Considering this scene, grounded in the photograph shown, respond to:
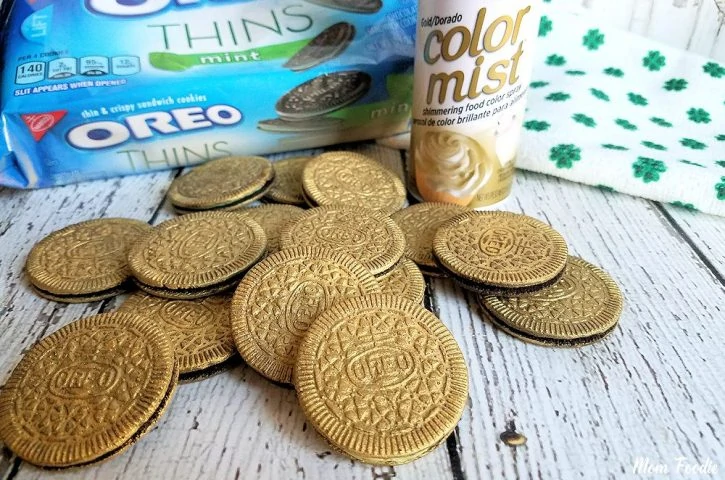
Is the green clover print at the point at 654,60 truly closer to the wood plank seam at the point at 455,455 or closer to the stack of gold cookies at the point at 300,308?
the stack of gold cookies at the point at 300,308

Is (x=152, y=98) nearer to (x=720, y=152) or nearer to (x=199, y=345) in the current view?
(x=199, y=345)

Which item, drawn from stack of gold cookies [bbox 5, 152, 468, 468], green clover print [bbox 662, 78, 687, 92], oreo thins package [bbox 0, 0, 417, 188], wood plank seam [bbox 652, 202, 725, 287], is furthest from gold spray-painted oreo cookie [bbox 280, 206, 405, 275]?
green clover print [bbox 662, 78, 687, 92]

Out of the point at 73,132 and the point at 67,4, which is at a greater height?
the point at 67,4

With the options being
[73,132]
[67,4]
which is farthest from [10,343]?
[67,4]

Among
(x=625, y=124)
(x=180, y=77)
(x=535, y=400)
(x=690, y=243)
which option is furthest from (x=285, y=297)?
(x=625, y=124)

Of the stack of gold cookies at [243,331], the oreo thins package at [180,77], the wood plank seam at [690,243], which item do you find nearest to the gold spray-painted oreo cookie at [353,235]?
the stack of gold cookies at [243,331]
